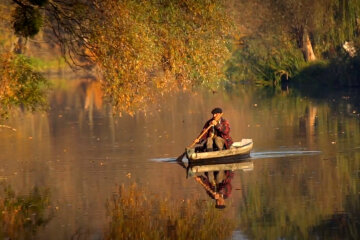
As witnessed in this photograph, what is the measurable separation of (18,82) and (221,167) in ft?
21.8

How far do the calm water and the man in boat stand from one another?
0.93 meters

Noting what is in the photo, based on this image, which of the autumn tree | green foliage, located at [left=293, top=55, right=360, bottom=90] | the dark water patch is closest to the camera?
the autumn tree

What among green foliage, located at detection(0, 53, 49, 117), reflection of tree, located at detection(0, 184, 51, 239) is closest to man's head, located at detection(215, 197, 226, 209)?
reflection of tree, located at detection(0, 184, 51, 239)

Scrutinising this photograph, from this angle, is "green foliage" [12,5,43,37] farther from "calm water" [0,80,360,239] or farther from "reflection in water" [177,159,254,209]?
"reflection in water" [177,159,254,209]

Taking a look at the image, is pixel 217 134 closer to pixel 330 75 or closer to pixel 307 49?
pixel 330 75

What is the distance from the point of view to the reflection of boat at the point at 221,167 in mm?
23344

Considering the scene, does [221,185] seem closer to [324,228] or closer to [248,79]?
[324,228]

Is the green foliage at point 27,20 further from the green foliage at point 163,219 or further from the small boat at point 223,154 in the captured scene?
the small boat at point 223,154

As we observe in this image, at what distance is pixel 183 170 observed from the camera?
23.4 metres

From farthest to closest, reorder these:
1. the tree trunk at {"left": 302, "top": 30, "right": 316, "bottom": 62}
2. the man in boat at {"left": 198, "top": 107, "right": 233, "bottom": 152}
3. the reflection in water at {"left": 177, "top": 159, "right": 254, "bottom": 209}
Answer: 1. the tree trunk at {"left": 302, "top": 30, "right": 316, "bottom": 62}
2. the man in boat at {"left": 198, "top": 107, "right": 233, "bottom": 152}
3. the reflection in water at {"left": 177, "top": 159, "right": 254, "bottom": 209}

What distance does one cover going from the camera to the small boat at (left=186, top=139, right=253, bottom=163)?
2431 centimetres

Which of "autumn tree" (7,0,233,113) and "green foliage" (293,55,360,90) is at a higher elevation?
"green foliage" (293,55,360,90)

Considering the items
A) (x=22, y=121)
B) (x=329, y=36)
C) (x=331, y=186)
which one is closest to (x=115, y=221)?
(x=331, y=186)

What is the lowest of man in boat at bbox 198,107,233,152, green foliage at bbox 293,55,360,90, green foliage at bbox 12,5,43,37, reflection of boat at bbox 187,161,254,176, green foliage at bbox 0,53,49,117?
reflection of boat at bbox 187,161,254,176
